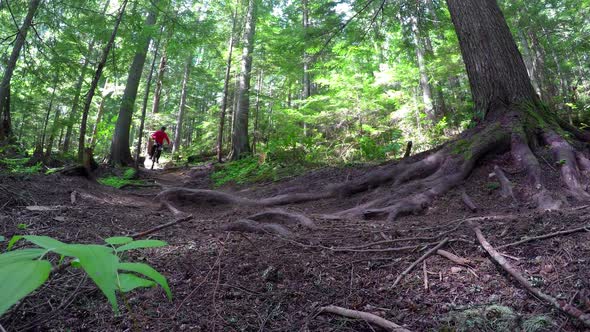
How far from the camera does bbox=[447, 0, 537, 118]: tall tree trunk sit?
530cm

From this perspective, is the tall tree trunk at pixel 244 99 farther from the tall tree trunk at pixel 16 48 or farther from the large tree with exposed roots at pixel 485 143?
the large tree with exposed roots at pixel 485 143

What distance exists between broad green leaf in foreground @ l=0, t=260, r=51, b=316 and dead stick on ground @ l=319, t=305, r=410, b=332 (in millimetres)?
1664

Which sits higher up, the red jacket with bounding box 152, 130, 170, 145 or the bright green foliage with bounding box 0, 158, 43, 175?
the red jacket with bounding box 152, 130, 170, 145

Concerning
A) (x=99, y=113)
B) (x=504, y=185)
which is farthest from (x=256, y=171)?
(x=99, y=113)

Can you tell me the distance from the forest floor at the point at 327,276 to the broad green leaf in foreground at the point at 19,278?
1515 millimetres

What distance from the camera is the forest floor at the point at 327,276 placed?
194cm

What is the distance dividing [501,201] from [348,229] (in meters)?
1.90

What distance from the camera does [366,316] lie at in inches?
76.3

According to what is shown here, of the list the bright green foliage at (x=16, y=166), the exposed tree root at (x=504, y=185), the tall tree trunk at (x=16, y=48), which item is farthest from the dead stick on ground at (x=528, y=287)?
the tall tree trunk at (x=16, y=48)

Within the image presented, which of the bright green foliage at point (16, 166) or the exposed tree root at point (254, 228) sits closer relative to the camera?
the exposed tree root at point (254, 228)

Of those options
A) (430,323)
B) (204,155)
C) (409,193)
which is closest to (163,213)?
(409,193)

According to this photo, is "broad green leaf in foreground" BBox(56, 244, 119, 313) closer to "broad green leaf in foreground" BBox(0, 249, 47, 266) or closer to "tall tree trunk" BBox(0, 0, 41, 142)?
"broad green leaf in foreground" BBox(0, 249, 47, 266)

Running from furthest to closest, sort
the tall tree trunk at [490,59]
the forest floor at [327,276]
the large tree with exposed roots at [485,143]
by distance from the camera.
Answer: the tall tree trunk at [490,59]
the large tree with exposed roots at [485,143]
the forest floor at [327,276]

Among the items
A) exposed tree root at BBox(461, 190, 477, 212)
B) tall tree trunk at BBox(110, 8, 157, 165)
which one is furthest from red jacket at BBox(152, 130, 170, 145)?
exposed tree root at BBox(461, 190, 477, 212)
